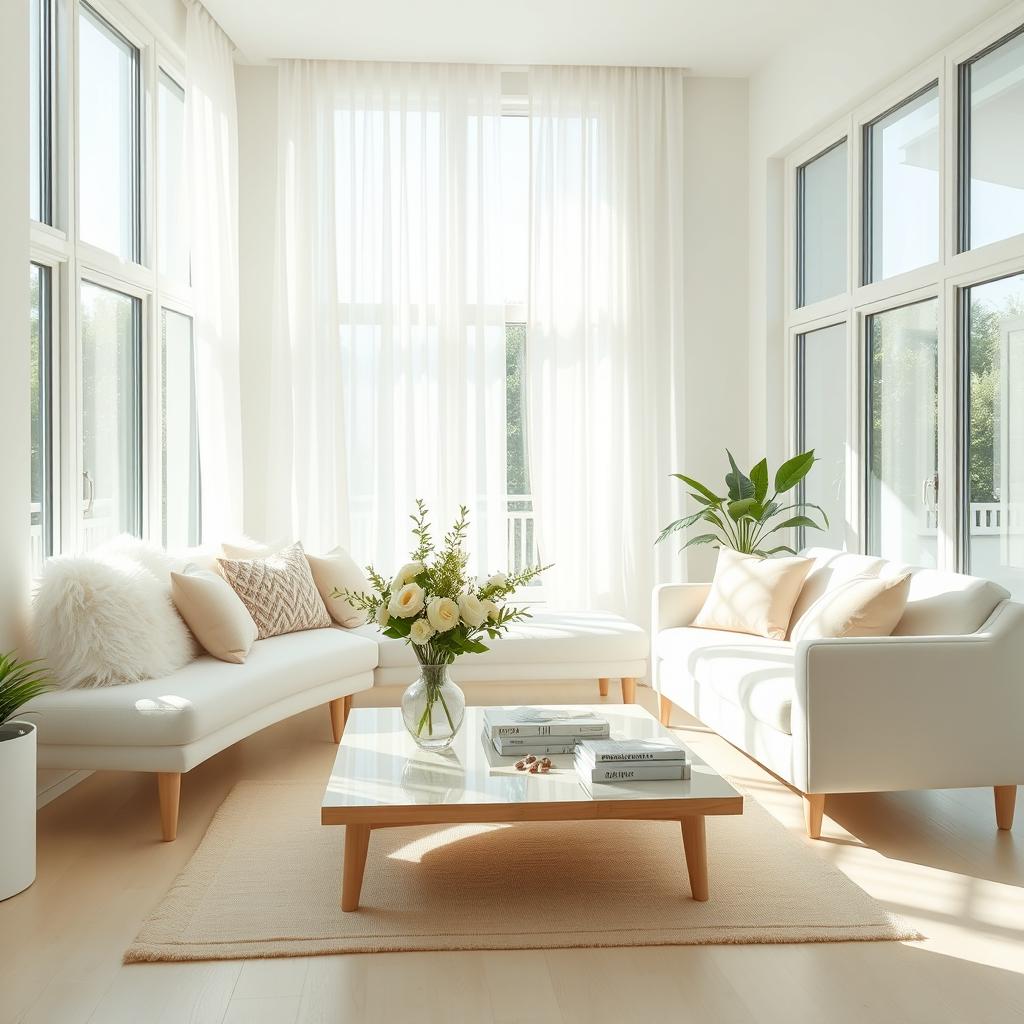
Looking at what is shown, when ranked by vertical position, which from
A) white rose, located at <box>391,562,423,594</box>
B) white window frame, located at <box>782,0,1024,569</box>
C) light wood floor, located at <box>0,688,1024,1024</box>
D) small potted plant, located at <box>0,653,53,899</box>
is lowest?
light wood floor, located at <box>0,688,1024,1024</box>

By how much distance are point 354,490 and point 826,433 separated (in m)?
2.64

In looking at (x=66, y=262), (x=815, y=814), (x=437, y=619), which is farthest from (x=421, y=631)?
(x=66, y=262)

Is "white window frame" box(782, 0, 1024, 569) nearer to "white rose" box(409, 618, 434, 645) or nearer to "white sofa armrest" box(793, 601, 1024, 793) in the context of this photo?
"white sofa armrest" box(793, 601, 1024, 793)

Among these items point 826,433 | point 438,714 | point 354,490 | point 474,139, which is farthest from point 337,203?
point 438,714

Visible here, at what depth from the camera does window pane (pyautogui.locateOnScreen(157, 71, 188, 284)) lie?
15.8ft

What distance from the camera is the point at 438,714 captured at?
2877mm

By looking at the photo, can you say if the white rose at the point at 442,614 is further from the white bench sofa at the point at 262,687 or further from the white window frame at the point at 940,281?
the white window frame at the point at 940,281

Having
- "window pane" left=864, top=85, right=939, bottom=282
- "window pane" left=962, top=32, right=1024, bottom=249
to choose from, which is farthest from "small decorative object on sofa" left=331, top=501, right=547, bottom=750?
"window pane" left=864, top=85, right=939, bottom=282

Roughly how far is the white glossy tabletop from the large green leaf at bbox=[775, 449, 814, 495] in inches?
84.5

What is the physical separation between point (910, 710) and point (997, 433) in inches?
54.5

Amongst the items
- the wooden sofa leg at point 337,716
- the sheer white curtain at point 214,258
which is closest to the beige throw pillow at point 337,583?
the wooden sofa leg at point 337,716

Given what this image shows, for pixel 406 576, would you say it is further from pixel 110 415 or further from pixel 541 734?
pixel 110 415

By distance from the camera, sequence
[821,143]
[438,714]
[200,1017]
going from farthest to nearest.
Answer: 1. [821,143]
2. [438,714]
3. [200,1017]

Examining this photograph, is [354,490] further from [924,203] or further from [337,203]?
[924,203]
